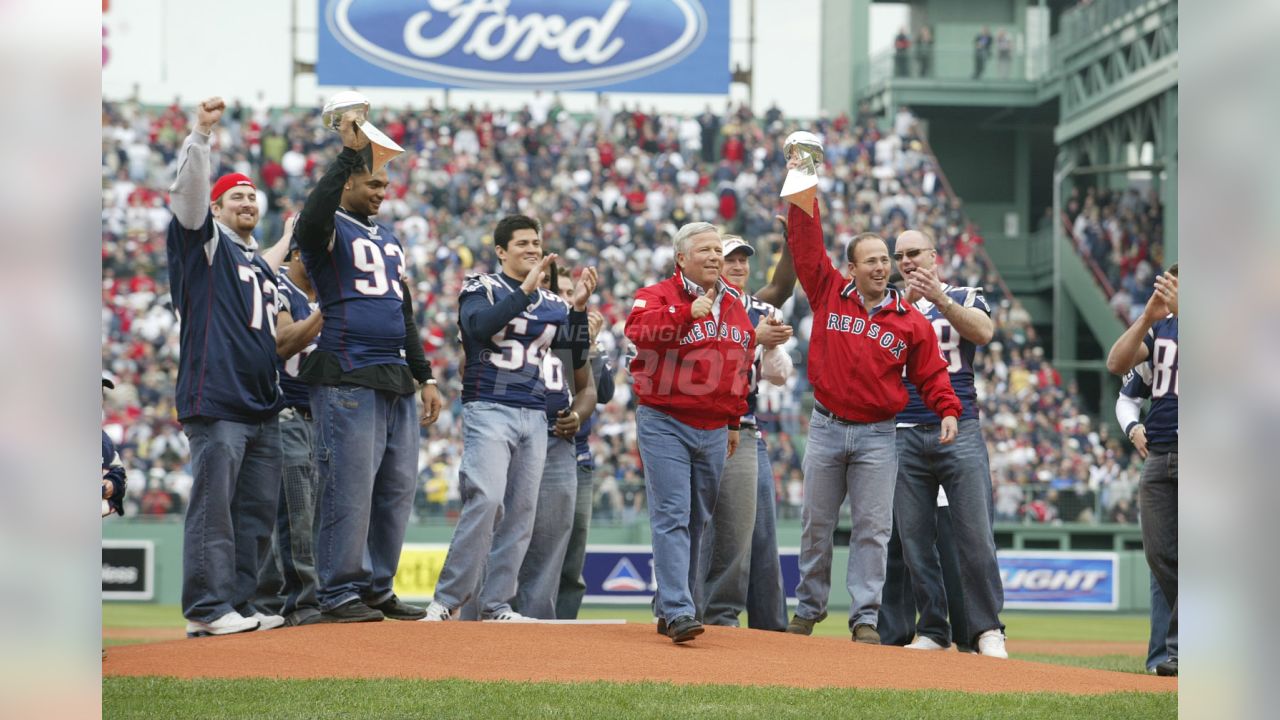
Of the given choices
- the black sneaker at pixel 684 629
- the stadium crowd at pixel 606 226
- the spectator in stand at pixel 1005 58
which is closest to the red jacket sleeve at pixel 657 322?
Result: the black sneaker at pixel 684 629

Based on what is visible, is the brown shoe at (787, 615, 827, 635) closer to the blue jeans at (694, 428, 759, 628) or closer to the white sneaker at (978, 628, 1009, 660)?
the blue jeans at (694, 428, 759, 628)

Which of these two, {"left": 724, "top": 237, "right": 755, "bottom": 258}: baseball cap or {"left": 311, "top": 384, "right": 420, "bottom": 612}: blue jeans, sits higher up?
{"left": 724, "top": 237, "right": 755, "bottom": 258}: baseball cap

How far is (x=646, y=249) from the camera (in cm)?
2625

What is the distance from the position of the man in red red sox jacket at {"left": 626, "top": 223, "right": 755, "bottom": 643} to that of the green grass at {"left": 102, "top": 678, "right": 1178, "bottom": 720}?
1161 mm

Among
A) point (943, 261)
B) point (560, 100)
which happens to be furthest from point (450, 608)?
point (560, 100)

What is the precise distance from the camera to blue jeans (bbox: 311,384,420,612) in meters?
7.18

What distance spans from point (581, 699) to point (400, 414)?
2489 millimetres

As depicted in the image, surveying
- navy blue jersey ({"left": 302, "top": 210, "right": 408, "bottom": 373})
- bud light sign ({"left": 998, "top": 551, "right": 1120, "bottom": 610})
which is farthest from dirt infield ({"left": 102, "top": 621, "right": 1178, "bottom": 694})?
bud light sign ({"left": 998, "top": 551, "right": 1120, "bottom": 610})

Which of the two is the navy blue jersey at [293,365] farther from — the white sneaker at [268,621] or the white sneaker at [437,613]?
the white sneaker at [437,613]

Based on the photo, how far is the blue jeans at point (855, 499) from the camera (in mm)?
7895

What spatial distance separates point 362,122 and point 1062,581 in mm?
15336

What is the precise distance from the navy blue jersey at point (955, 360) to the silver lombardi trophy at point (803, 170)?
4.01 ft

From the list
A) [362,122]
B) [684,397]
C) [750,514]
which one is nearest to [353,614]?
→ [684,397]
